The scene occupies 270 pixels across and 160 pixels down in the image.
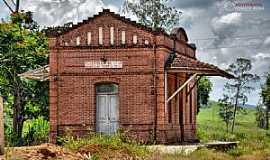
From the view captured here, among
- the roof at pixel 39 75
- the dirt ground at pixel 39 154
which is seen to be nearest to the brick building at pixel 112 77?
the roof at pixel 39 75

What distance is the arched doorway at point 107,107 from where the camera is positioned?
3028 cm

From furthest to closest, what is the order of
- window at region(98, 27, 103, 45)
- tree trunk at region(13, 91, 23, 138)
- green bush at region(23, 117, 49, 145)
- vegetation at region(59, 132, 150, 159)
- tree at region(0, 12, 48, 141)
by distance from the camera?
tree trunk at region(13, 91, 23, 138)
tree at region(0, 12, 48, 141)
green bush at region(23, 117, 49, 145)
window at region(98, 27, 103, 45)
vegetation at region(59, 132, 150, 159)

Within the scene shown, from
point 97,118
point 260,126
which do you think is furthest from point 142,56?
point 260,126

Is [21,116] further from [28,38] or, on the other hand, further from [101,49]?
[101,49]

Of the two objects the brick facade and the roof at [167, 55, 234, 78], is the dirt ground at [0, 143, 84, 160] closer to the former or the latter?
the brick facade

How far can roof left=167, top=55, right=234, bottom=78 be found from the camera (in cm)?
3026

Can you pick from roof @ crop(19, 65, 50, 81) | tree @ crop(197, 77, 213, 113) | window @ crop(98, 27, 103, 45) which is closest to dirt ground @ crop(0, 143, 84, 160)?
window @ crop(98, 27, 103, 45)

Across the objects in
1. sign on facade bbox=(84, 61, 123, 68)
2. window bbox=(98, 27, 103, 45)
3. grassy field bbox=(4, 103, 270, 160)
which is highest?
A: window bbox=(98, 27, 103, 45)

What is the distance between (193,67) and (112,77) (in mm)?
3569

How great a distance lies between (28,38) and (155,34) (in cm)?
1178

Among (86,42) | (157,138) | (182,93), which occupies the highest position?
(86,42)

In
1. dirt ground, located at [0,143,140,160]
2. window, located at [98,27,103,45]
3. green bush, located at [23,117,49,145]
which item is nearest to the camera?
dirt ground, located at [0,143,140,160]

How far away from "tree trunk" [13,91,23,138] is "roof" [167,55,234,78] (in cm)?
1184

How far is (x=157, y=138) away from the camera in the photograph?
29656 millimetres
